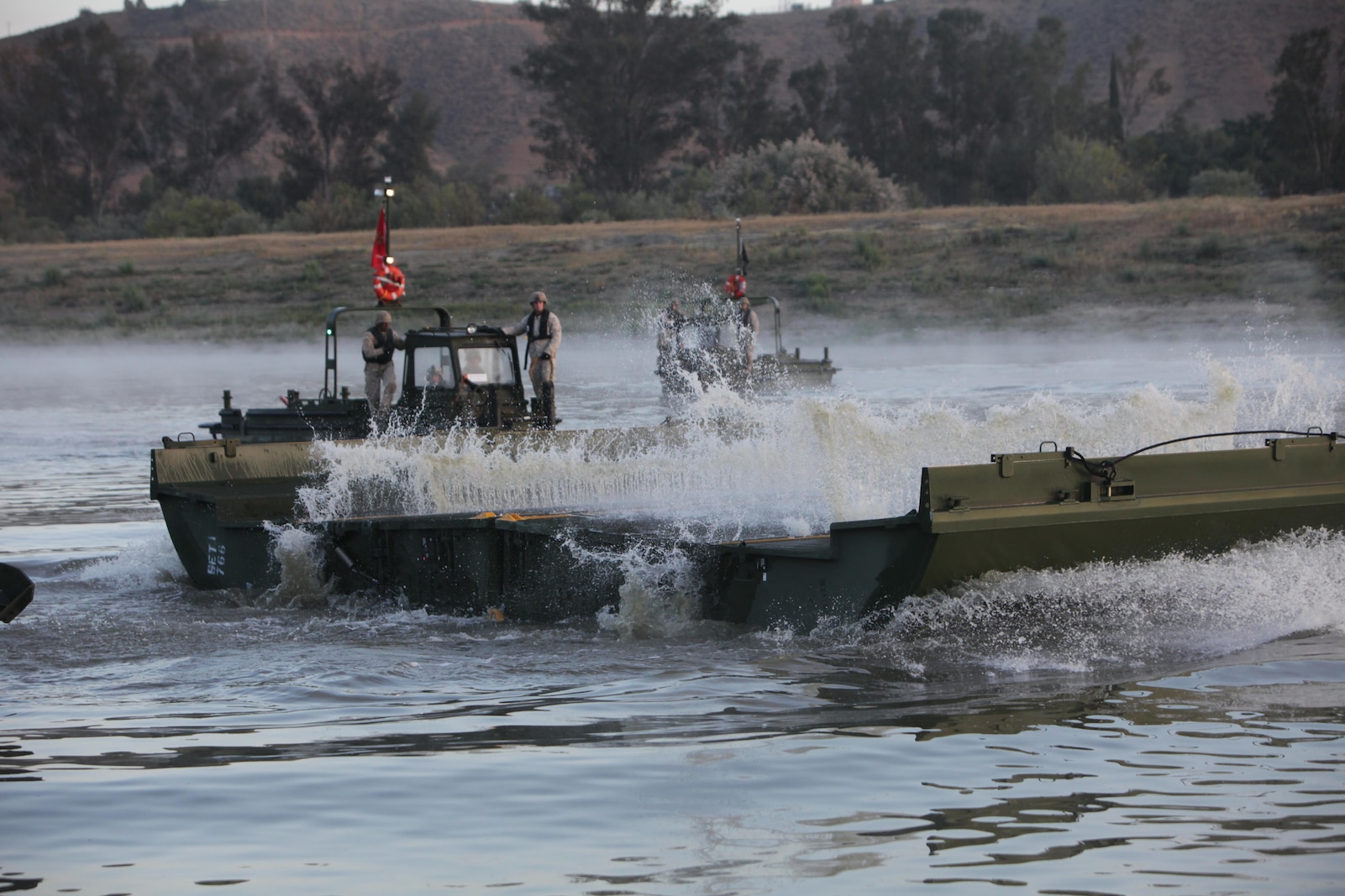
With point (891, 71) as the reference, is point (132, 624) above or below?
below

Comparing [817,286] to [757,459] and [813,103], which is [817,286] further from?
[813,103]

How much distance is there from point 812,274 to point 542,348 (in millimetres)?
25812

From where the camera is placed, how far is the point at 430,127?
2997 inches

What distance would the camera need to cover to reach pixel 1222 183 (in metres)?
58.4

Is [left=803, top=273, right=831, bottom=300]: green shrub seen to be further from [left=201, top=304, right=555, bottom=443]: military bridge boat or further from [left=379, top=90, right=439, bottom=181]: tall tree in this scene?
[left=379, top=90, right=439, bottom=181]: tall tree

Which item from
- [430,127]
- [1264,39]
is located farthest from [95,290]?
[1264,39]

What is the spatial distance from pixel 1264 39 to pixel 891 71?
3610cm

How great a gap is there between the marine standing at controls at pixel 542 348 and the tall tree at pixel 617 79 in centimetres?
5384

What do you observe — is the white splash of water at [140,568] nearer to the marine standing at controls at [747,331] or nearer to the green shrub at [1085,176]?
the marine standing at controls at [747,331]

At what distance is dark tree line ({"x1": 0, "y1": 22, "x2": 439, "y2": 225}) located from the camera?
72312 mm

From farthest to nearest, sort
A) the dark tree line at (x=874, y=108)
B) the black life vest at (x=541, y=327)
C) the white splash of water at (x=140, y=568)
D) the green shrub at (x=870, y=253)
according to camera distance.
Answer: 1. the dark tree line at (x=874, y=108)
2. the green shrub at (x=870, y=253)
3. the black life vest at (x=541, y=327)
4. the white splash of water at (x=140, y=568)

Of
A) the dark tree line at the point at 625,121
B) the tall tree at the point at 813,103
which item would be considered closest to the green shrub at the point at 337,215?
the dark tree line at the point at 625,121

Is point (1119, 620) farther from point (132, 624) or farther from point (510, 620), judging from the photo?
point (132, 624)

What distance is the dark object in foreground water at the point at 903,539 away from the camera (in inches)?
308
